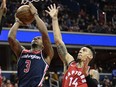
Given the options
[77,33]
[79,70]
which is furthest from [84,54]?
[77,33]

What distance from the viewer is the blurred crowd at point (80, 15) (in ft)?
55.6

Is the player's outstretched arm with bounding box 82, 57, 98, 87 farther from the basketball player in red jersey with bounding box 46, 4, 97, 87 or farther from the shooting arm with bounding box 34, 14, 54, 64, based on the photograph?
the shooting arm with bounding box 34, 14, 54, 64

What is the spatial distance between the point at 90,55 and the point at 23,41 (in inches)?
388

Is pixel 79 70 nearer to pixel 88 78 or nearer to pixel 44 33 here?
pixel 88 78

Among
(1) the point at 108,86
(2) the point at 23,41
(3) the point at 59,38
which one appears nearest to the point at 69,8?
(2) the point at 23,41

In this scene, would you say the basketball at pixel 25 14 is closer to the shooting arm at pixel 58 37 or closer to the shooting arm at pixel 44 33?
the shooting arm at pixel 44 33

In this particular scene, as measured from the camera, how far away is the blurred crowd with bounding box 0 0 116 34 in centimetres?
1694

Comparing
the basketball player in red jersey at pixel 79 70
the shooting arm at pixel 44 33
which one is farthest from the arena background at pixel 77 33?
the shooting arm at pixel 44 33

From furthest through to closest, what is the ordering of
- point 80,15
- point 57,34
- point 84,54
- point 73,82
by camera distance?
point 80,15 < point 57,34 < point 84,54 < point 73,82

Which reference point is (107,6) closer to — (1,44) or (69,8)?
(69,8)

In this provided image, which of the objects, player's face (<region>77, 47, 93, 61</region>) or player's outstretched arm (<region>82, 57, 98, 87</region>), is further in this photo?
player's face (<region>77, 47, 93, 61</region>)

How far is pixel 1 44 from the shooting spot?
52.3 feet

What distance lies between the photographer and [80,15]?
19234 mm

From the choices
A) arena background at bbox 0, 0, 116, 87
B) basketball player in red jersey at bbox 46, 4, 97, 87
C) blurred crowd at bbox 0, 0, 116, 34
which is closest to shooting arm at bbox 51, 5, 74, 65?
basketball player in red jersey at bbox 46, 4, 97, 87
